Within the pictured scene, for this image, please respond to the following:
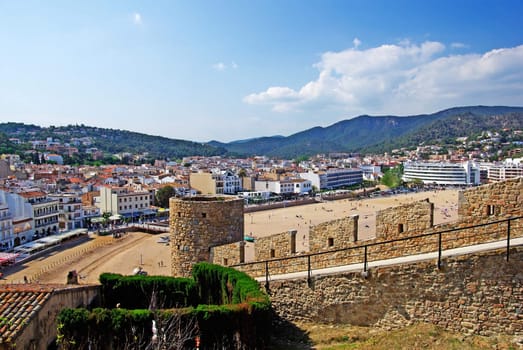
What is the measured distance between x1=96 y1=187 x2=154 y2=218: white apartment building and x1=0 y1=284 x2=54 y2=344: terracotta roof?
55.8 m

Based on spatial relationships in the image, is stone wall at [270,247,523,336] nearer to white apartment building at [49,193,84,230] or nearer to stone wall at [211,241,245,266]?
stone wall at [211,241,245,266]

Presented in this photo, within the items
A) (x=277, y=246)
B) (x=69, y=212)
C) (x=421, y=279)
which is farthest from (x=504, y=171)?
(x=421, y=279)

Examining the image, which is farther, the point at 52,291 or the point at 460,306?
the point at 52,291

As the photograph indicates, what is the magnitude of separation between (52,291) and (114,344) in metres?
1.73

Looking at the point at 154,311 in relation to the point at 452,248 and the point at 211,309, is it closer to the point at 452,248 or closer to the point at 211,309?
the point at 211,309

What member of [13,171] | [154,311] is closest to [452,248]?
[154,311]

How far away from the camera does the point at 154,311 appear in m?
7.88

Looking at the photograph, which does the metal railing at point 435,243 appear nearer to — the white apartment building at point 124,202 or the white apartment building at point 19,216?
the white apartment building at point 19,216

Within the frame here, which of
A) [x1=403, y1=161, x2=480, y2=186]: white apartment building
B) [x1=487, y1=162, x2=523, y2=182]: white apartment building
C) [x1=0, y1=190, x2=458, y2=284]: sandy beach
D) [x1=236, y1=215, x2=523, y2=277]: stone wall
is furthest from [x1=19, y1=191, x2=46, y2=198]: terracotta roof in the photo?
[x1=403, y1=161, x2=480, y2=186]: white apartment building

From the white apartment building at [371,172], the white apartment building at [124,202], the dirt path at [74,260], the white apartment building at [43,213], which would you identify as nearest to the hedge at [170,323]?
the dirt path at [74,260]

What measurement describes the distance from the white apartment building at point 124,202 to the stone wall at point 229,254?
52570 millimetres

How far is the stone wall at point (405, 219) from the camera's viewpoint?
9484 millimetres

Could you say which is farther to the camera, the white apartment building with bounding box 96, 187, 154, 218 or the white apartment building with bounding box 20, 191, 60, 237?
the white apartment building with bounding box 96, 187, 154, 218

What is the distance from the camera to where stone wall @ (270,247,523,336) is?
7.03m
